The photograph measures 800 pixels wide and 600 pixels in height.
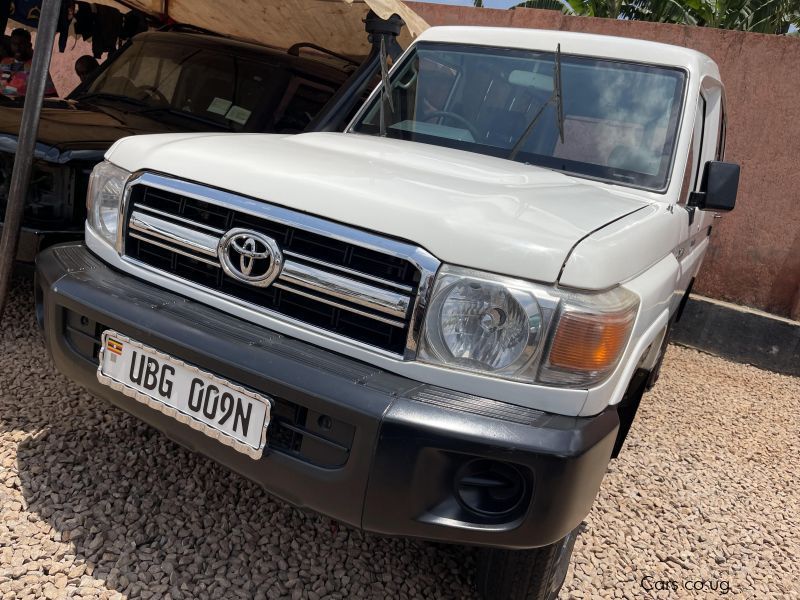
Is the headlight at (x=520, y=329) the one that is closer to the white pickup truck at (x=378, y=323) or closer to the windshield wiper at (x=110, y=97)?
the white pickup truck at (x=378, y=323)

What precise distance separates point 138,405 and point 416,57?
207 centimetres

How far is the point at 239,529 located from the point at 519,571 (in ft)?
3.16

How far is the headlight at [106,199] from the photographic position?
2.20 meters

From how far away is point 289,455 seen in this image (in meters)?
1.74

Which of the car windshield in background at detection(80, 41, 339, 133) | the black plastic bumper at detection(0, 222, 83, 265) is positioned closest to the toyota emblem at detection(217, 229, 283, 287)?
the black plastic bumper at detection(0, 222, 83, 265)

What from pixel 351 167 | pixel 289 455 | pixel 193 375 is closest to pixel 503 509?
pixel 289 455

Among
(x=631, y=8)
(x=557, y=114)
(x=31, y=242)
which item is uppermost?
(x=631, y=8)

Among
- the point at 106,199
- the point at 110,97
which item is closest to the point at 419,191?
the point at 106,199

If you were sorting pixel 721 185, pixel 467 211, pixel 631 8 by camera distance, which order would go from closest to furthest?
1. pixel 467 211
2. pixel 721 185
3. pixel 631 8

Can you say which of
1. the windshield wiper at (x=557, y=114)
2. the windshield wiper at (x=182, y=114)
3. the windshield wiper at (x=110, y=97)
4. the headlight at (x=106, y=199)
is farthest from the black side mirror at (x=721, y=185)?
the windshield wiper at (x=110, y=97)

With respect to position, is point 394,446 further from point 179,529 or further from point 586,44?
point 586,44

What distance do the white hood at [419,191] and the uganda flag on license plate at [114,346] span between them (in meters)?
0.52

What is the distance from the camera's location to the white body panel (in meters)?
1.66

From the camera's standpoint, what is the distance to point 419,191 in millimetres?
1844
